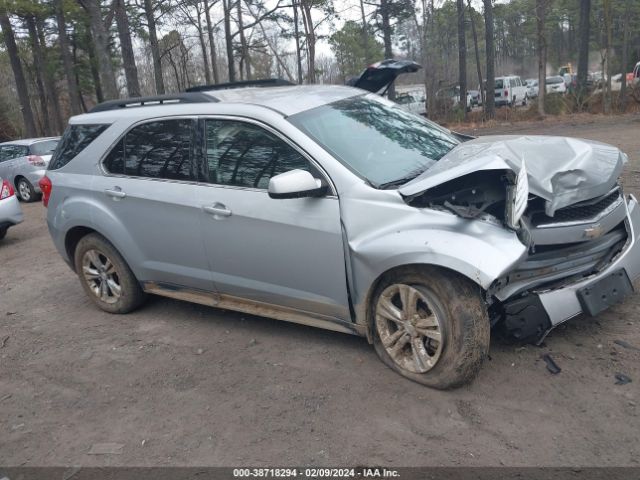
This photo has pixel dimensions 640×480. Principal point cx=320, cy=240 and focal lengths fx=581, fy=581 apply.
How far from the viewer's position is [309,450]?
2971mm

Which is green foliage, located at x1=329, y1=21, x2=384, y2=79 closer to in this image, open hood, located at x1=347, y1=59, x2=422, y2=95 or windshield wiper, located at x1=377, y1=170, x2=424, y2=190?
open hood, located at x1=347, y1=59, x2=422, y2=95

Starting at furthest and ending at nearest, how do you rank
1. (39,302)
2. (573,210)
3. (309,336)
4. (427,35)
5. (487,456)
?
(427,35)
(39,302)
(309,336)
(573,210)
(487,456)

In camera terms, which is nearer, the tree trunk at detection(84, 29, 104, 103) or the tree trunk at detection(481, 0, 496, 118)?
the tree trunk at detection(481, 0, 496, 118)

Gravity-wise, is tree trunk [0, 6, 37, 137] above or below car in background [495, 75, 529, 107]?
above

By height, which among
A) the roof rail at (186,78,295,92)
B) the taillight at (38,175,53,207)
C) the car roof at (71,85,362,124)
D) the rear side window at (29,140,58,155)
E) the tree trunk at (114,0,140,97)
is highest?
the tree trunk at (114,0,140,97)

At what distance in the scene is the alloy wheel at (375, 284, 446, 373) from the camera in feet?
11.0

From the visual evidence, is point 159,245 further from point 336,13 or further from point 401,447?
point 336,13

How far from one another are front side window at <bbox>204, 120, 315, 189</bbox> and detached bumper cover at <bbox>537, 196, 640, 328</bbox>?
64.5 inches

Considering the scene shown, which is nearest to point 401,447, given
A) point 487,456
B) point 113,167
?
point 487,456

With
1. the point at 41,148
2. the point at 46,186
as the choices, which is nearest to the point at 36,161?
the point at 41,148

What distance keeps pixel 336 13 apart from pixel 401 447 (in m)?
31.8

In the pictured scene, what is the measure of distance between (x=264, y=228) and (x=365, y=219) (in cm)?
75

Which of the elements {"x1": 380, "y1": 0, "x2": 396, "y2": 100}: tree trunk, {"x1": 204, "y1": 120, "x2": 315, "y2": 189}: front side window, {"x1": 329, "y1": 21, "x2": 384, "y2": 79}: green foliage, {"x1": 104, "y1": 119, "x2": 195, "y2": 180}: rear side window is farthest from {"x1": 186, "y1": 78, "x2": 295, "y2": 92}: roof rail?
Result: {"x1": 329, "y1": 21, "x2": 384, "y2": 79}: green foliage

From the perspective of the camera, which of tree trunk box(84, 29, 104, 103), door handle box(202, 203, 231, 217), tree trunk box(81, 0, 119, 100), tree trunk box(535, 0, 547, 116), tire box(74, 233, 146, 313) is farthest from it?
tree trunk box(84, 29, 104, 103)
